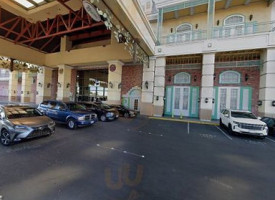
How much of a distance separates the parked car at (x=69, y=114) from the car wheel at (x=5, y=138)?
298 centimetres

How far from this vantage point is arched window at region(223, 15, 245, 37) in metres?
12.0

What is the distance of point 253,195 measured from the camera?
303 cm

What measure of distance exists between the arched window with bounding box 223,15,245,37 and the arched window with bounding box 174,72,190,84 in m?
4.93

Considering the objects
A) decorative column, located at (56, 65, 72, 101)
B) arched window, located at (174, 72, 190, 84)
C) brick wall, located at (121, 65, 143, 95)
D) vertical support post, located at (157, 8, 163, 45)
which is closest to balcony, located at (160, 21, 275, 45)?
vertical support post, located at (157, 8, 163, 45)

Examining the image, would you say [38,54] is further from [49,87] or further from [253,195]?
[253,195]

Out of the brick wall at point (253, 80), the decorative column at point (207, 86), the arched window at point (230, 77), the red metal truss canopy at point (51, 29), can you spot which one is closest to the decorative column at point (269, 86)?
the brick wall at point (253, 80)

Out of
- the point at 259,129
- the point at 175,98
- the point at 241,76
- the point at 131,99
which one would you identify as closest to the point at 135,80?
the point at 131,99

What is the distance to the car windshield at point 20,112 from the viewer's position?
18.2 feet

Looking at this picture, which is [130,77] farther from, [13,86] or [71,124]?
[13,86]

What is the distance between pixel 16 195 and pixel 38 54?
20.8 metres

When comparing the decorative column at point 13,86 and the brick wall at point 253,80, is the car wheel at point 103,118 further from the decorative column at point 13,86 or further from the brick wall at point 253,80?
the decorative column at point 13,86

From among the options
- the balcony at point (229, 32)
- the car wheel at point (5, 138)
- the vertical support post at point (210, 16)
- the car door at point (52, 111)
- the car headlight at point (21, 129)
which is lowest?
the car wheel at point (5, 138)

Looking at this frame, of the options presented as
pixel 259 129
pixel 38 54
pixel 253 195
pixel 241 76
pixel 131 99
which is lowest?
pixel 253 195

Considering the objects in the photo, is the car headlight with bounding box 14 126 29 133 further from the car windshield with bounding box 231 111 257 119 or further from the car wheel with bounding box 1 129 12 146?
the car windshield with bounding box 231 111 257 119
